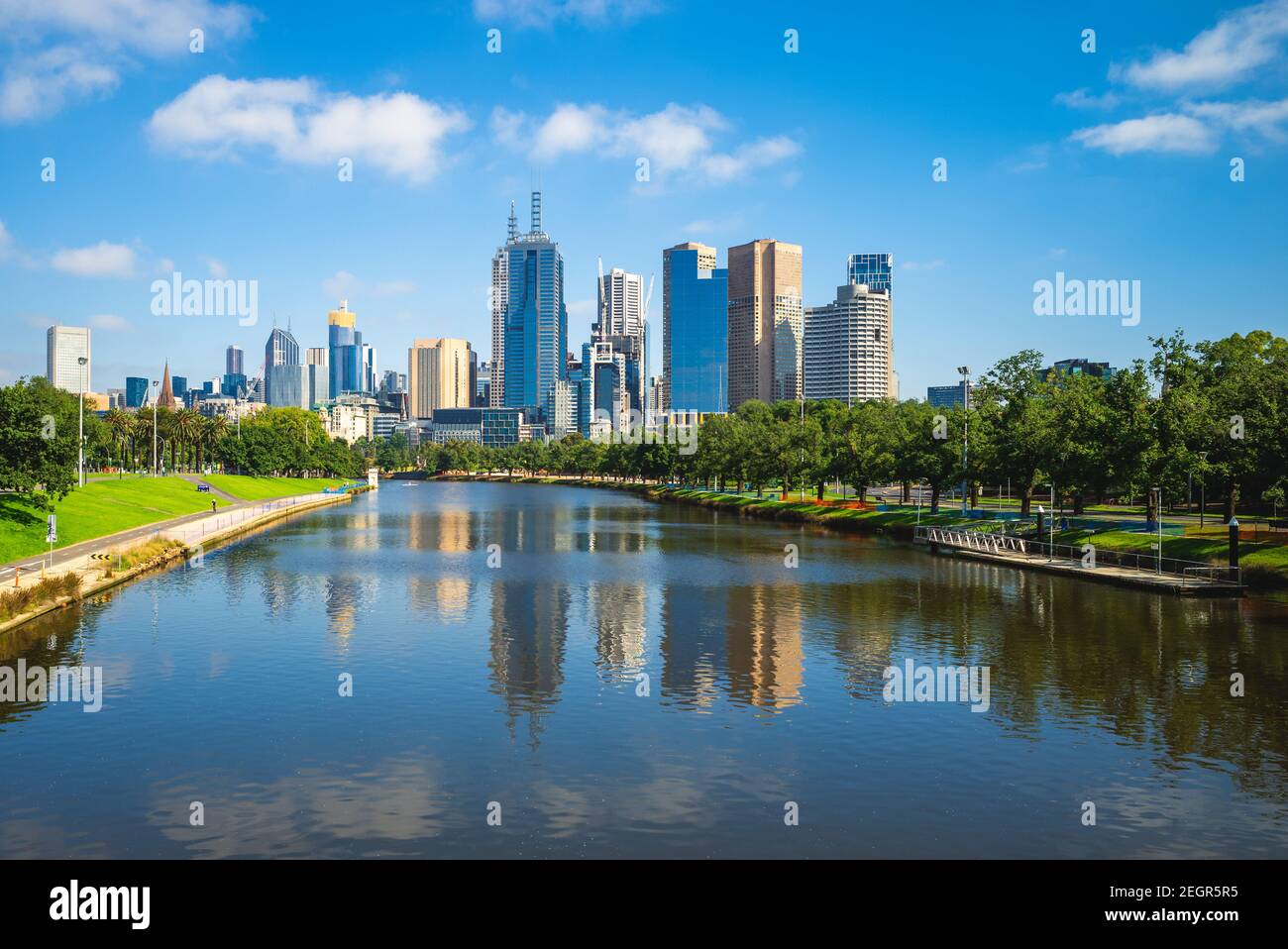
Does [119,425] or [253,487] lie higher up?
[119,425]

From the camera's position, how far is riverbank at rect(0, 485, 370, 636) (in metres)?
47.4

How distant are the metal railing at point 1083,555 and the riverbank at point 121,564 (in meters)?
61.3

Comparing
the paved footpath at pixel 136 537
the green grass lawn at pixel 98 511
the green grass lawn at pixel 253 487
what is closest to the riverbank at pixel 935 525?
the paved footpath at pixel 136 537

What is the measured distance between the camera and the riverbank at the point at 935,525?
6088 centimetres

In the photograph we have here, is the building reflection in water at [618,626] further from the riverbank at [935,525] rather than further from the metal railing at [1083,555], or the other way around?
the riverbank at [935,525]

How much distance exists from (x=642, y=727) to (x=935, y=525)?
236 feet

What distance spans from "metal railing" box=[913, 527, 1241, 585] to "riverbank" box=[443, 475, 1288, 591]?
1336mm

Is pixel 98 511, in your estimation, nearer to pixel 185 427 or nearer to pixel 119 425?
pixel 185 427

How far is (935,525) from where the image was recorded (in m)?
97.0

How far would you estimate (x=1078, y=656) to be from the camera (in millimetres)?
41875

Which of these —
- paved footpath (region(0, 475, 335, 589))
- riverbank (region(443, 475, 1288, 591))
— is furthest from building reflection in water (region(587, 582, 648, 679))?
riverbank (region(443, 475, 1288, 591))

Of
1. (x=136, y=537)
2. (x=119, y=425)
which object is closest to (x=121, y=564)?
(x=136, y=537)

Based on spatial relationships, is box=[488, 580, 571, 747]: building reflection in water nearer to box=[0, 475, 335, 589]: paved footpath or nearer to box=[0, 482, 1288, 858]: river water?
box=[0, 482, 1288, 858]: river water
